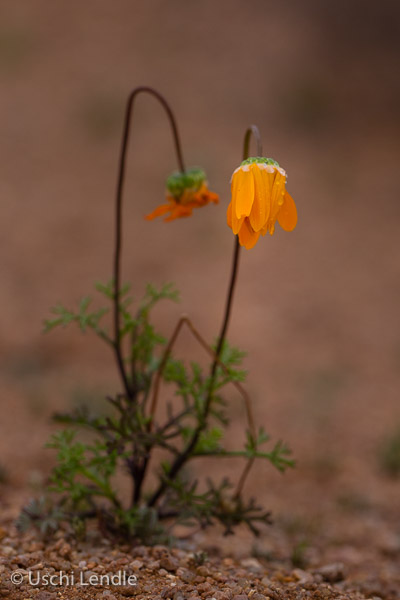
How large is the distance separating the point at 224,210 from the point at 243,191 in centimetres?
A: 629

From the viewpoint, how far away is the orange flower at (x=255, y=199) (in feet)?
6.06

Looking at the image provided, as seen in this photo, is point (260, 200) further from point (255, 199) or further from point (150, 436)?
point (150, 436)

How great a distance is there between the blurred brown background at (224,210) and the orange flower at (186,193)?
1.62 meters

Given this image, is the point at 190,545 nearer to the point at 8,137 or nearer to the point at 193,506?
the point at 193,506

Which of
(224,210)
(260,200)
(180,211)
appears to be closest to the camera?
(260,200)

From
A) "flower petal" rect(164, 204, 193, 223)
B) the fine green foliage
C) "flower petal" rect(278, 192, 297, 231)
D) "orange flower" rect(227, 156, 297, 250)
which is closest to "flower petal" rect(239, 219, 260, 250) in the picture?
"orange flower" rect(227, 156, 297, 250)

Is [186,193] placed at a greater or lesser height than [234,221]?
greater

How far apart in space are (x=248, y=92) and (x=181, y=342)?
20.0 ft

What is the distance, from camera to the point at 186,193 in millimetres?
2400

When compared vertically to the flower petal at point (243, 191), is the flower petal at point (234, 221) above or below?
below

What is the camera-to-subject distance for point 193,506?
2455 millimetres

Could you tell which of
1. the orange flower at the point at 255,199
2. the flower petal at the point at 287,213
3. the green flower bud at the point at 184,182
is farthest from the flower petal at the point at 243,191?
the green flower bud at the point at 184,182

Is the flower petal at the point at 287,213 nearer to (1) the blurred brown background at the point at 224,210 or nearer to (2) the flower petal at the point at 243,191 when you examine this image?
(2) the flower petal at the point at 243,191

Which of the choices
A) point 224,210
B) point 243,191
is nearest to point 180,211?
point 243,191
